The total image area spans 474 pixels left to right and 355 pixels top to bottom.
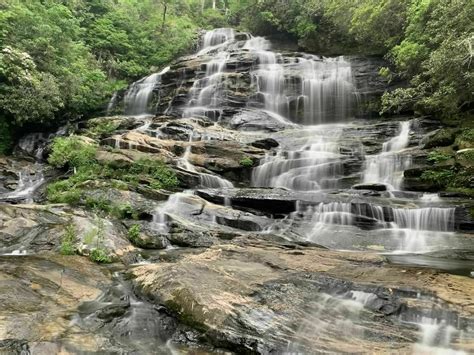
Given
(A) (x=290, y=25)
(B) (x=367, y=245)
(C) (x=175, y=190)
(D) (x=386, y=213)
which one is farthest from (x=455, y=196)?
(A) (x=290, y=25)

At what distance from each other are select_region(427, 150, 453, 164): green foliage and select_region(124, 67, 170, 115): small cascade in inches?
640

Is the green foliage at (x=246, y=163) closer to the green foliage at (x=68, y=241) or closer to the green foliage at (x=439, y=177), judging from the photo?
the green foliage at (x=439, y=177)

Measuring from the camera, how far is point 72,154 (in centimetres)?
1470

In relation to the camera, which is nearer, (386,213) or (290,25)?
(386,213)

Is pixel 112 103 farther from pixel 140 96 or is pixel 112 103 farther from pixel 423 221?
pixel 423 221

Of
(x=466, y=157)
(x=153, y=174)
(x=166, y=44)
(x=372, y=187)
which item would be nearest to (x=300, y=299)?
(x=372, y=187)

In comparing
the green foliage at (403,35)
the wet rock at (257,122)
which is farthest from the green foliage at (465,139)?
the wet rock at (257,122)

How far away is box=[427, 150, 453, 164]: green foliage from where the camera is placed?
12.3 meters

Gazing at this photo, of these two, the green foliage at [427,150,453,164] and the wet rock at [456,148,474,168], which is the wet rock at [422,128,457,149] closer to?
the green foliage at [427,150,453,164]

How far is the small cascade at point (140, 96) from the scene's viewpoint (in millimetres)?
23344

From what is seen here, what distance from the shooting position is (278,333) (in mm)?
4613

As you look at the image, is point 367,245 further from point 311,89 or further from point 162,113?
point 162,113

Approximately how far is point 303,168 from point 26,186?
10.7 m

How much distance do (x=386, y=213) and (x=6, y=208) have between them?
32.2 ft
